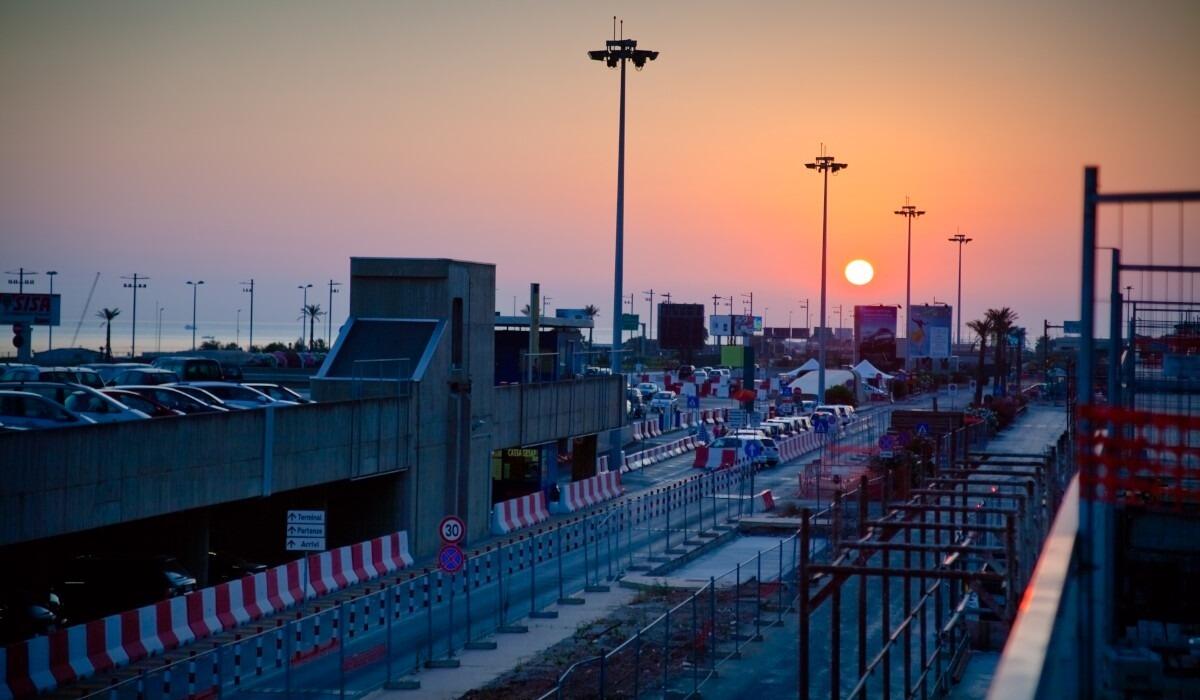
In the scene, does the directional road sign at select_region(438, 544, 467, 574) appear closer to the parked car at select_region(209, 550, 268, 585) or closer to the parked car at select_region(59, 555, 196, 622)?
the parked car at select_region(59, 555, 196, 622)

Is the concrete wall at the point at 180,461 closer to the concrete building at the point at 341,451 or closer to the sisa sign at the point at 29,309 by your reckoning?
the concrete building at the point at 341,451

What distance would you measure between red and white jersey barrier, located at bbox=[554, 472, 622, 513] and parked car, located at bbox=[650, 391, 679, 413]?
103 feet

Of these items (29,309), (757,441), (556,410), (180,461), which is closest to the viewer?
(180,461)

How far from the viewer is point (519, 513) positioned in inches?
1433

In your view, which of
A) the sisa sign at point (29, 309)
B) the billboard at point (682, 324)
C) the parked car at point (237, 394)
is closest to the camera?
the parked car at point (237, 394)

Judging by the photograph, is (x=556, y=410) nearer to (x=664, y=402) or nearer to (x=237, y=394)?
(x=237, y=394)

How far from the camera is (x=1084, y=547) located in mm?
5340

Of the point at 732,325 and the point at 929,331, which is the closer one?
the point at 929,331

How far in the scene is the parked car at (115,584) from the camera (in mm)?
22156

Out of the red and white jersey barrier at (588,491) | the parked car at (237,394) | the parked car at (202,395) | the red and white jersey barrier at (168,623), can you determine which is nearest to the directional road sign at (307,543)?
the red and white jersey barrier at (168,623)

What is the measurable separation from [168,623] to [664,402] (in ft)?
201

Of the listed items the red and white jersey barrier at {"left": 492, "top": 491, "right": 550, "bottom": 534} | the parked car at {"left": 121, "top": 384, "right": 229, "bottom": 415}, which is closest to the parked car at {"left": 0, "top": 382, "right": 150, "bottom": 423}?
the parked car at {"left": 121, "top": 384, "right": 229, "bottom": 415}

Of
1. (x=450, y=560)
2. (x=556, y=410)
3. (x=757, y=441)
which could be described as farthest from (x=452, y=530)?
(x=757, y=441)

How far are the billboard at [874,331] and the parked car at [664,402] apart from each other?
27.7 metres
